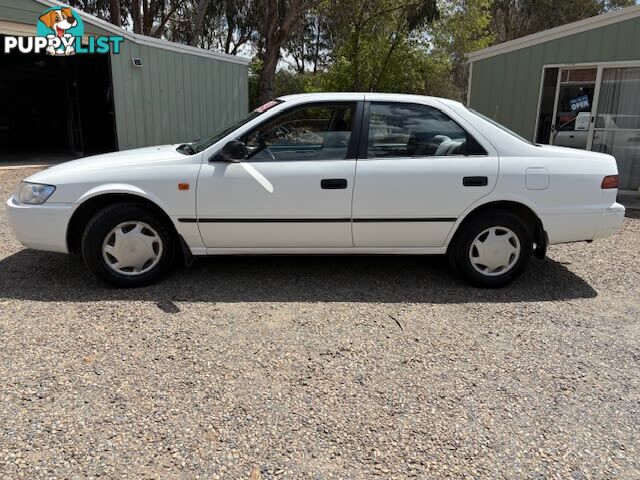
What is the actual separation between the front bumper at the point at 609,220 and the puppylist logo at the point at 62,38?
1098 centimetres

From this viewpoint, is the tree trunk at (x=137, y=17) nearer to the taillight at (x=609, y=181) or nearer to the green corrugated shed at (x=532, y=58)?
the green corrugated shed at (x=532, y=58)

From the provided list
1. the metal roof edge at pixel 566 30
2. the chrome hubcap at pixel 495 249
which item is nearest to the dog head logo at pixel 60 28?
the metal roof edge at pixel 566 30

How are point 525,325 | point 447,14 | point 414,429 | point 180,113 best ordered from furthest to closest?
point 447,14, point 180,113, point 525,325, point 414,429

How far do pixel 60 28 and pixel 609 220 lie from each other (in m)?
11.5

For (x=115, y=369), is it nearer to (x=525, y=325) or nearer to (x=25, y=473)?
(x=25, y=473)

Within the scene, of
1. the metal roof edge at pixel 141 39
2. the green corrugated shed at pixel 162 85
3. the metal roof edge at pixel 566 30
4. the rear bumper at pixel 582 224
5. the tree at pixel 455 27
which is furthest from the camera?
the tree at pixel 455 27

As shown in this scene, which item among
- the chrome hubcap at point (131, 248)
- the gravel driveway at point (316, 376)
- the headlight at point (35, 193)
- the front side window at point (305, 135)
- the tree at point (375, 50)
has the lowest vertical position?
the gravel driveway at point (316, 376)

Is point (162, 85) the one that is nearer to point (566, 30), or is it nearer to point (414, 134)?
point (566, 30)

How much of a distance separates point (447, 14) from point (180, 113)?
57.0 feet

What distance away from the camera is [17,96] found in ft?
58.5

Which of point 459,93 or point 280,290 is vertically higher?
point 459,93

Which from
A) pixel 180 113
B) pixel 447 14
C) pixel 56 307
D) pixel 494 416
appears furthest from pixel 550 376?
pixel 447 14

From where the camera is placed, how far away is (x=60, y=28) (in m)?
11.5

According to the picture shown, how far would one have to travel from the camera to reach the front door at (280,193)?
426 centimetres
